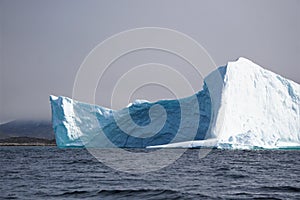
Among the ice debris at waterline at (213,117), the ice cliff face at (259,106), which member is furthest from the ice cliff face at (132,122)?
the ice cliff face at (259,106)

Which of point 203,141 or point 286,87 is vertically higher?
point 286,87

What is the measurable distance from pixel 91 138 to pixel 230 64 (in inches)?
675

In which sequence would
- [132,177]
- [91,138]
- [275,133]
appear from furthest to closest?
[91,138]
[275,133]
[132,177]

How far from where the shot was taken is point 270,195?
39.1 feet

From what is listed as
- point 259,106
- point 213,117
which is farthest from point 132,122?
point 259,106

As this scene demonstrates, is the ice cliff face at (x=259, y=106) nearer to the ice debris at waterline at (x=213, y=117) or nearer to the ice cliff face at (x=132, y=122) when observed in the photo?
the ice debris at waterline at (x=213, y=117)

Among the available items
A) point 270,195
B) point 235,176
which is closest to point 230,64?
point 235,176

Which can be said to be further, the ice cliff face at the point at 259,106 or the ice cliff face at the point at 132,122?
the ice cliff face at the point at 132,122

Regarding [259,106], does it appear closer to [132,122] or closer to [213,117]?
[213,117]

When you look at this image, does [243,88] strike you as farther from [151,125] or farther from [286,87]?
[151,125]

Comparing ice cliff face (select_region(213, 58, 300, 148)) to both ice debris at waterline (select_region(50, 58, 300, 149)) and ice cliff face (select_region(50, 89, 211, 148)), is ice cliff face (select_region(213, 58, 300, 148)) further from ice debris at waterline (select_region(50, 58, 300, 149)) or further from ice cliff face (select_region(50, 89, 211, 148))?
ice cliff face (select_region(50, 89, 211, 148))

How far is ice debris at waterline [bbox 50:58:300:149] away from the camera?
140 ft

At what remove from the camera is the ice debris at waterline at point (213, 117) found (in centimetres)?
4272

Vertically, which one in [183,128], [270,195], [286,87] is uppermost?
[286,87]
